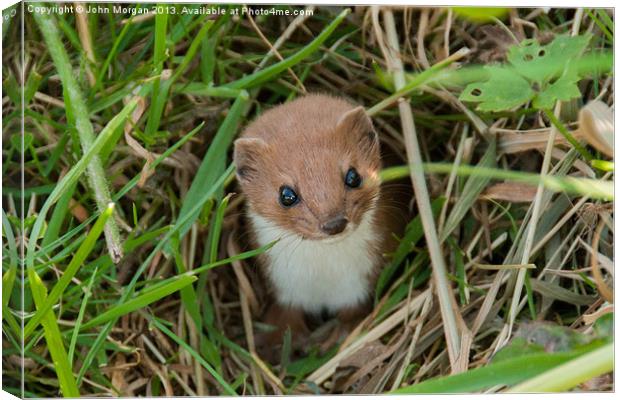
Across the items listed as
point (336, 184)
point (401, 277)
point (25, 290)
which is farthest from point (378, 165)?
point (25, 290)

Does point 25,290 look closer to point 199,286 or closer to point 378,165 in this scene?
point 199,286

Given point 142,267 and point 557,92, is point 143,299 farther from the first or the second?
point 557,92

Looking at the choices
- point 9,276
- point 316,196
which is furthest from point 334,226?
point 9,276

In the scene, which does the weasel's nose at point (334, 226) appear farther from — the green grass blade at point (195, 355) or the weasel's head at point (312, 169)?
the green grass blade at point (195, 355)

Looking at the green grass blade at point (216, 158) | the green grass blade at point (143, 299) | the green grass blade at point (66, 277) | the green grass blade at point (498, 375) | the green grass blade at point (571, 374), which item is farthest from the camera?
the green grass blade at point (216, 158)

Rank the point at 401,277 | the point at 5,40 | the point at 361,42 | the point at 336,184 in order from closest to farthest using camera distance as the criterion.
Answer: the point at 5,40
the point at 336,184
the point at 361,42
the point at 401,277

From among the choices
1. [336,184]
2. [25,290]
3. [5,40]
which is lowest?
[25,290]

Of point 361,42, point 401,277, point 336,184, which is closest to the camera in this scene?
point 336,184

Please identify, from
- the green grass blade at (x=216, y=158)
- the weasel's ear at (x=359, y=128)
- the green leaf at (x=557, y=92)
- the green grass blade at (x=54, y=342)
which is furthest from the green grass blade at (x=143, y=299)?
the green leaf at (x=557, y=92)
